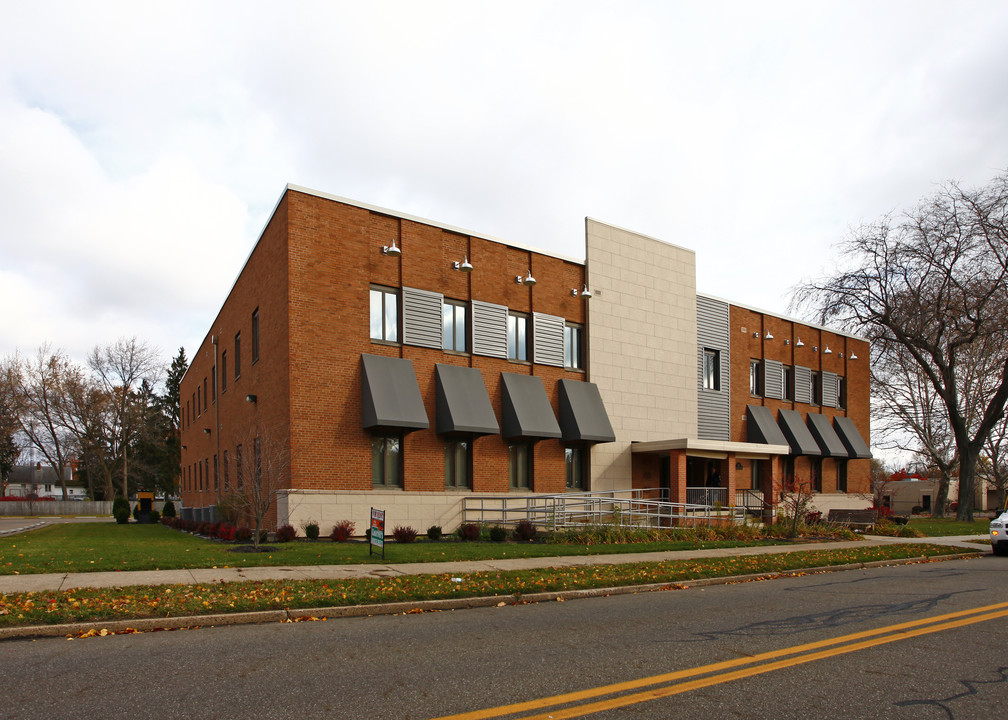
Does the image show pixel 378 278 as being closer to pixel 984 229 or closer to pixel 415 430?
pixel 415 430

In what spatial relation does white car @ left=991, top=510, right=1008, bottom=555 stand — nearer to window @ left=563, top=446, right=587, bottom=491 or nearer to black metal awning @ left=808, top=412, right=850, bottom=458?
window @ left=563, top=446, right=587, bottom=491

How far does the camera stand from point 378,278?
22641 millimetres

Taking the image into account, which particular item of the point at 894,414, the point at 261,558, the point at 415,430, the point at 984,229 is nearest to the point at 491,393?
the point at 415,430

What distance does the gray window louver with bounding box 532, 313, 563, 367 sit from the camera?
2609 cm

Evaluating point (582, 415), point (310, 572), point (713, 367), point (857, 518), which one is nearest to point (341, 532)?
point (310, 572)

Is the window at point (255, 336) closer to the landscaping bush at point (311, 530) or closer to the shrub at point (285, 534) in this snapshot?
the landscaping bush at point (311, 530)

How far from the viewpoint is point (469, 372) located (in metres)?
24.1

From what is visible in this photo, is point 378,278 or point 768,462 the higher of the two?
point 378,278

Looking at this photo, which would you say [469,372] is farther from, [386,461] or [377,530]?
[377,530]

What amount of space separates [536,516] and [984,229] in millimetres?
25863

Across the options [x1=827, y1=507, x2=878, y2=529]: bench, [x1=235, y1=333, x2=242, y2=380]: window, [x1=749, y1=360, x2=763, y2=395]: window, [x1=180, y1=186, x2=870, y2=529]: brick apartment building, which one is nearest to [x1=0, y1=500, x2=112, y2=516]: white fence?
[x1=180, y1=186, x2=870, y2=529]: brick apartment building

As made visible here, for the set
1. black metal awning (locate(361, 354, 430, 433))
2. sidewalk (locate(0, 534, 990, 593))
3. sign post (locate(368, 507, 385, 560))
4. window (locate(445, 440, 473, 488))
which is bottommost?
sidewalk (locate(0, 534, 990, 593))

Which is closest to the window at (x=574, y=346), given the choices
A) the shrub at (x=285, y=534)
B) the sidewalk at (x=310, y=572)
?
the sidewalk at (x=310, y=572)

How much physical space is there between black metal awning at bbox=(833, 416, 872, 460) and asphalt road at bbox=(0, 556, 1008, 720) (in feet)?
98.1
